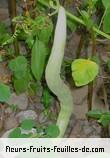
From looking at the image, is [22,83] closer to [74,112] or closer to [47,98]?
[47,98]

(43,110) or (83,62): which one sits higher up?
(83,62)

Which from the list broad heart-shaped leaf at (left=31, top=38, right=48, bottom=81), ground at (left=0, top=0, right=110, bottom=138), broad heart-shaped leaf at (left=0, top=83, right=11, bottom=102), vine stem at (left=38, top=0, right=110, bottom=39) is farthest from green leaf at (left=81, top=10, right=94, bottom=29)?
ground at (left=0, top=0, right=110, bottom=138)

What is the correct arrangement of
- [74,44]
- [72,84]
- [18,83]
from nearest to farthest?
[18,83], [72,84], [74,44]

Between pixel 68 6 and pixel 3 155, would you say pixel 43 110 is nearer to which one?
pixel 3 155

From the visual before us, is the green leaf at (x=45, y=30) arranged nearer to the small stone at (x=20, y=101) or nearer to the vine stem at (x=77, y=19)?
the vine stem at (x=77, y=19)

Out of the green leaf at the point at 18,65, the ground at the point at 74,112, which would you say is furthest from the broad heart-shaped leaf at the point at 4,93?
the ground at the point at 74,112

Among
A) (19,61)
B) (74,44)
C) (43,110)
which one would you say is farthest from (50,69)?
(74,44)

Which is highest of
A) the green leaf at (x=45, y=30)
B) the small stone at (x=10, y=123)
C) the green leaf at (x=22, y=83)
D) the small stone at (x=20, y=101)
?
the green leaf at (x=45, y=30)
